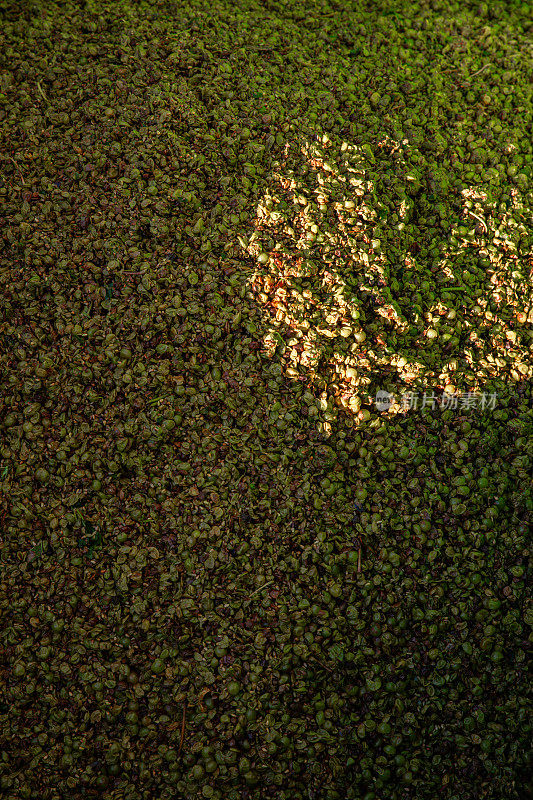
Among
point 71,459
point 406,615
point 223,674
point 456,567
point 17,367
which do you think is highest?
point 17,367

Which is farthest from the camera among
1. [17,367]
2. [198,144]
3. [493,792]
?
[198,144]

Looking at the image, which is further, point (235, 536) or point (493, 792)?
point (235, 536)

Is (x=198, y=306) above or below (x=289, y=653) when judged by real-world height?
above

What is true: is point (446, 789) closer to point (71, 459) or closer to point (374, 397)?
point (374, 397)

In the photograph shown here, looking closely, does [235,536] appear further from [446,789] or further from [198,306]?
[446,789]

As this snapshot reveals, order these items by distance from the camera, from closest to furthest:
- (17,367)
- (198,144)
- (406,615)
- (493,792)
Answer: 1. (493,792)
2. (406,615)
3. (17,367)
4. (198,144)

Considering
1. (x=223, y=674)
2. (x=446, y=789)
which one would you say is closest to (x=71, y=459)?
(x=223, y=674)

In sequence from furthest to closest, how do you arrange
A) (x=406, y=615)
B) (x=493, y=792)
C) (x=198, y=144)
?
(x=198, y=144), (x=406, y=615), (x=493, y=792)

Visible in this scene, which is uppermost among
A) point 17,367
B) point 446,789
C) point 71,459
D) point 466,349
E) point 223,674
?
point 466,349

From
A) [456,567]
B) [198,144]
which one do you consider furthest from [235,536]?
[198,144]
